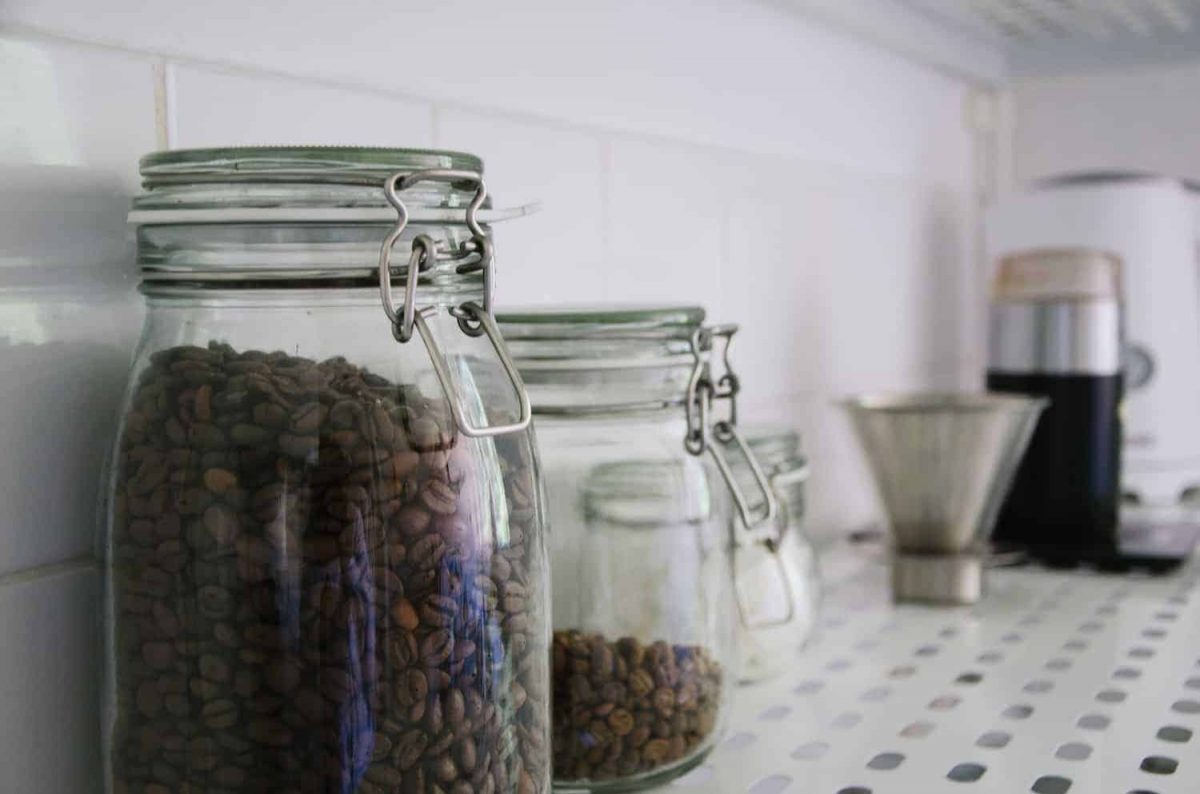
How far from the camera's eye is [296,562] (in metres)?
0.43

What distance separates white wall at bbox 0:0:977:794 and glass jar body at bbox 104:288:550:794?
0.18 feet

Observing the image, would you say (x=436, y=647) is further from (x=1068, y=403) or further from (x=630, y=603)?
(x=1068, y=403)

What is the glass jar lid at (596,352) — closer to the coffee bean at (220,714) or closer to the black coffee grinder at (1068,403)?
the coffee bean at (220,714)

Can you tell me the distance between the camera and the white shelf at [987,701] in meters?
0.61

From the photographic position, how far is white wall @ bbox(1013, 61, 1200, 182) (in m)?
1.47

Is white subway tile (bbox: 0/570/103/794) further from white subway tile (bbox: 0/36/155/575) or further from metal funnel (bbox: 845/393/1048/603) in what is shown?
metal funnel (bbox: 845/393/1048/603)

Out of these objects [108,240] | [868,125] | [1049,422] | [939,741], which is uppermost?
[868,125]

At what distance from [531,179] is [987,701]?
14.9 inches

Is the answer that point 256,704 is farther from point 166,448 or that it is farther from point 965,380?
point 965,380

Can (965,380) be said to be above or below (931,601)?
above

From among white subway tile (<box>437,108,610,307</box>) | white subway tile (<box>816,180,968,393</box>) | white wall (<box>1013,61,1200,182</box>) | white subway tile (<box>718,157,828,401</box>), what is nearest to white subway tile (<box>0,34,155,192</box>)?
white subway tile (<box>437,108,610,307</box>)

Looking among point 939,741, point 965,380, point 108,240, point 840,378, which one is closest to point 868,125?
point 840,378

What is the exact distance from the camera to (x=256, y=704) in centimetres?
43

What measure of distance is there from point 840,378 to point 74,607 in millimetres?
801
